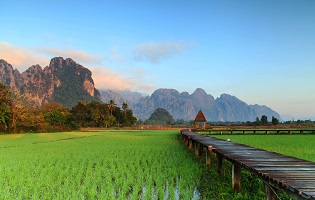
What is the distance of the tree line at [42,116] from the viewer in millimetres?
34844

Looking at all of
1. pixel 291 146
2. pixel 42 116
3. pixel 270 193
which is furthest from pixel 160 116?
pixel 270 193

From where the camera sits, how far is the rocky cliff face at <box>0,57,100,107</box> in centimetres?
15275

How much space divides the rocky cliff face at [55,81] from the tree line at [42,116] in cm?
8688

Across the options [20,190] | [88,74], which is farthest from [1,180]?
[88,74]

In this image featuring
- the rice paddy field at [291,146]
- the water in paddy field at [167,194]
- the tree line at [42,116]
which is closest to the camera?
the water in paddy field at [167,194]

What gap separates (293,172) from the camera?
456 cm

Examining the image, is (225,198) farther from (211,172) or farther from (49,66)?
(49,66)

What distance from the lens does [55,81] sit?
16138cm

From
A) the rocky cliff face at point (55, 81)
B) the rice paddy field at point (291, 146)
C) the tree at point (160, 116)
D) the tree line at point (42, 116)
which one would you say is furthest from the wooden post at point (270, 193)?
the rocky cliff face at point (55, 81)

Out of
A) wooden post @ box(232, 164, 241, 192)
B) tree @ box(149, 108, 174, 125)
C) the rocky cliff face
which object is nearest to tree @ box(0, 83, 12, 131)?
wooden post @ box(232, 164, 241, 192)

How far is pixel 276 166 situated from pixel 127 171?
169 inches

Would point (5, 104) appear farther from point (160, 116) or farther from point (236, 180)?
point (160, 116)

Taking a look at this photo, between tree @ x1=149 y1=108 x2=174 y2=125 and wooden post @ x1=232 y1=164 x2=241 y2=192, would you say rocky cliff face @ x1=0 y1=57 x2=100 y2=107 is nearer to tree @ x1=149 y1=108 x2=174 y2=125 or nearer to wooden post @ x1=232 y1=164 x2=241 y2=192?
tree @ x1=149 y1=108 x2=174 y2=125

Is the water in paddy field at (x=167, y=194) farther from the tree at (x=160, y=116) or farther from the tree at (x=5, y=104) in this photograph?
the tree at (x=160, y=116)
